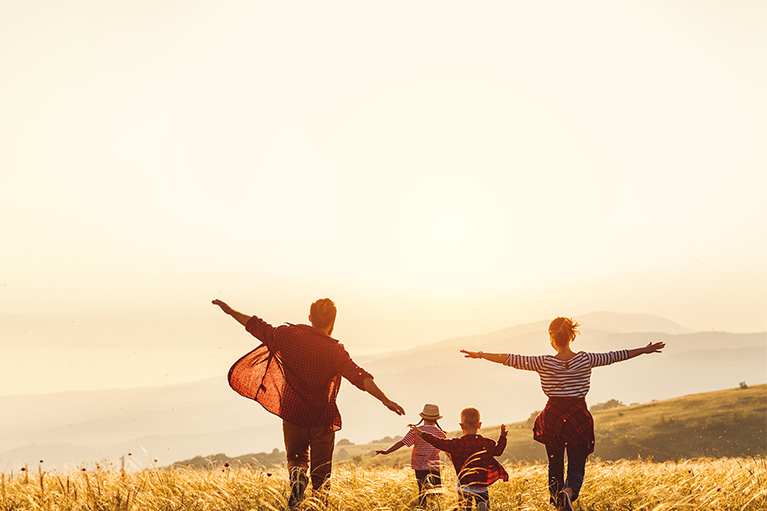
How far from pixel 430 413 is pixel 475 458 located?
128 cm

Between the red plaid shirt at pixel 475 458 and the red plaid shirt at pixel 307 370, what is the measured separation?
122 centimetres

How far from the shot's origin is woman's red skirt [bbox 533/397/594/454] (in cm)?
771

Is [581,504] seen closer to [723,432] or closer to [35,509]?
[35,509]

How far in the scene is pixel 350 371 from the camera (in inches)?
304

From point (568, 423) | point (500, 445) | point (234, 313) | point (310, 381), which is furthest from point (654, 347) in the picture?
point (234, 313)

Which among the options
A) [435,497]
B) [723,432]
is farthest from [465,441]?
[723,432]

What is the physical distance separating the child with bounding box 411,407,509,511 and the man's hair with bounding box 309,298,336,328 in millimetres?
1806

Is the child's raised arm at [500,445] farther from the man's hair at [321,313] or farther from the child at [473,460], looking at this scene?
the man's hair at [321,313]

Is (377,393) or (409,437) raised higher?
(377,393)

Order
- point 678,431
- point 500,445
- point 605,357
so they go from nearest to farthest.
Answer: point 500,445
point 605,357
point 678,431

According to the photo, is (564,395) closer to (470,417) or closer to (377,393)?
(470,417)

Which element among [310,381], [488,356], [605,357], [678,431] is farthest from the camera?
[678,431]

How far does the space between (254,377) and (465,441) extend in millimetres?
2842

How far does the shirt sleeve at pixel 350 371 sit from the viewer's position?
7.59 metres
